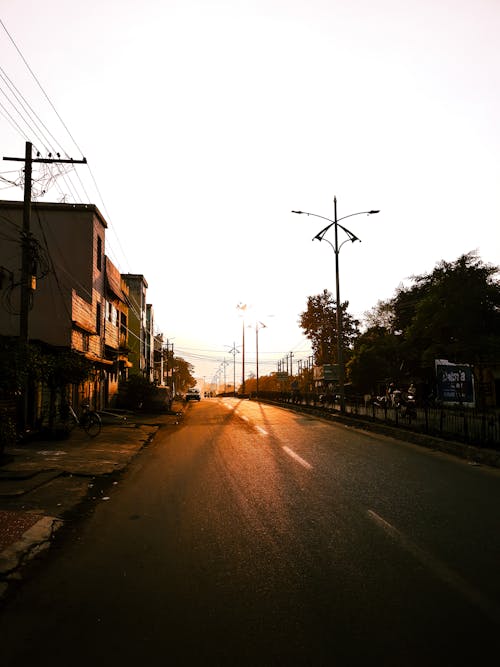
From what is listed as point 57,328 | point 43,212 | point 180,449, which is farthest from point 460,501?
point 43,212

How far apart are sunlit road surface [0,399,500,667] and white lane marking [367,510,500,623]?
0.06ft

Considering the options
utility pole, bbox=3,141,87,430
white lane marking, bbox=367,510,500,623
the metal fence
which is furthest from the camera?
utility pole, bbox=3,141,87,430

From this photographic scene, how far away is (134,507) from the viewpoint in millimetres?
8000

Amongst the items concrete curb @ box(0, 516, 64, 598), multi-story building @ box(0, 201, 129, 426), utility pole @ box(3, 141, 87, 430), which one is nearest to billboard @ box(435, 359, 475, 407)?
multi-story building @ box(0, 201, 129, 426)

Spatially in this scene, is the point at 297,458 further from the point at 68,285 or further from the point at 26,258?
the point at 68,285

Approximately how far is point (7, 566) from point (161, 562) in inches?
59.6

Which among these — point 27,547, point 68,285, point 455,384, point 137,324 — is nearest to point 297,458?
point 27,547

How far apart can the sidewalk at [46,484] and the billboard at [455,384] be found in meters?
12.7

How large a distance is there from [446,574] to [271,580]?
162 centimetres

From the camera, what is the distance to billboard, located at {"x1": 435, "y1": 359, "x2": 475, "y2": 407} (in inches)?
887

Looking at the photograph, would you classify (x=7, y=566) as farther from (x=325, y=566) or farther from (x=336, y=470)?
(x=336, y=470)

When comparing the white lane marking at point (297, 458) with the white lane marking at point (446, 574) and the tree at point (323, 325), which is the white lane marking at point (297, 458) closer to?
the white lane marking at point (446, 574)

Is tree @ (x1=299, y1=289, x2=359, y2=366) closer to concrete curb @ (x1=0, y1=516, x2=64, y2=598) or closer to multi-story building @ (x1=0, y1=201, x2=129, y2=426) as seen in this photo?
multi-story building @ (x1=0, y1=201, x2=129, y2=426)

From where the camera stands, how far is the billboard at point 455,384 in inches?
887
